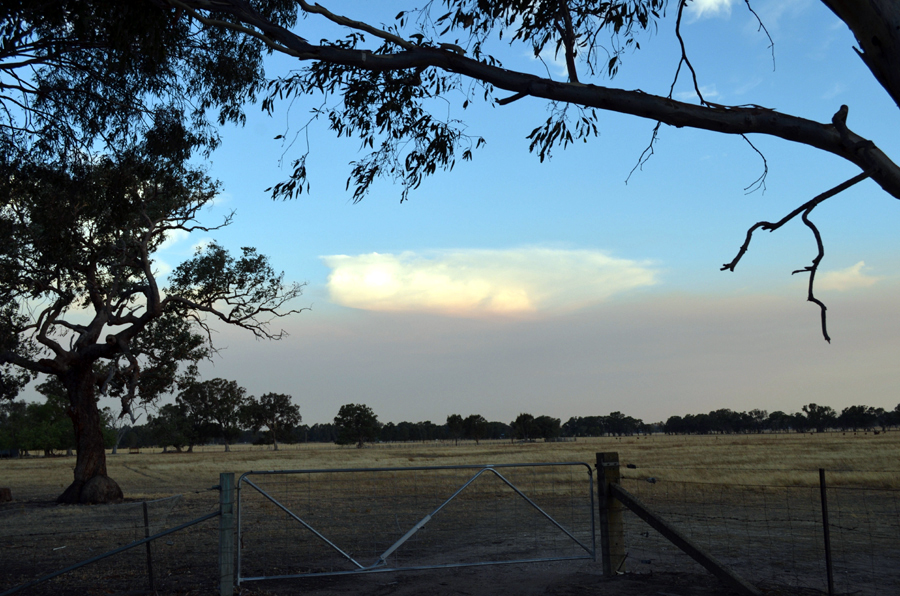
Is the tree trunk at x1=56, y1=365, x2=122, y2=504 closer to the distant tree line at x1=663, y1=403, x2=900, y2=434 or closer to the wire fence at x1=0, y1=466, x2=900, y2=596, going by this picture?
the wire fence at x1=0, y1=466, x2=900, y2=596

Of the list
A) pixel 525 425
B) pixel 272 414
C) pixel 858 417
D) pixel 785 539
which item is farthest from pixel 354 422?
pixel 858 417

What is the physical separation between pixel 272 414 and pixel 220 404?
323 inches

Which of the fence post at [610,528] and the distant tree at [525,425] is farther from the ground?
the fence post at [610,528]

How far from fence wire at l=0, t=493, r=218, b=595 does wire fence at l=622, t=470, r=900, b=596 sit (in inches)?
228

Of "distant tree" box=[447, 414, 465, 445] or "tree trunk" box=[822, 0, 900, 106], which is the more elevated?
"tree trunk" box=[822, 0, 900, 106]

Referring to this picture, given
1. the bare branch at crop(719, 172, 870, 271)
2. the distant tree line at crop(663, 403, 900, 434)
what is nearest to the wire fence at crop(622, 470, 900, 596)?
the bare branch at crop(719, 172, 870, 271)

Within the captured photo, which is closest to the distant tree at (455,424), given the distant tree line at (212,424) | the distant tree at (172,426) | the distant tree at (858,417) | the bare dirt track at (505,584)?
the distant tree line at (212,424)

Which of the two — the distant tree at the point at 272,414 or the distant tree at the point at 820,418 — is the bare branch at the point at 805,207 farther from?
the distant tree at the point at 820,418

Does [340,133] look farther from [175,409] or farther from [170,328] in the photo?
[175,409]

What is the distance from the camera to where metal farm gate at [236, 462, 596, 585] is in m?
8.21

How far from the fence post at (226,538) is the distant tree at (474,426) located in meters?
136

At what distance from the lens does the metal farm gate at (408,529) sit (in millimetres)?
8211

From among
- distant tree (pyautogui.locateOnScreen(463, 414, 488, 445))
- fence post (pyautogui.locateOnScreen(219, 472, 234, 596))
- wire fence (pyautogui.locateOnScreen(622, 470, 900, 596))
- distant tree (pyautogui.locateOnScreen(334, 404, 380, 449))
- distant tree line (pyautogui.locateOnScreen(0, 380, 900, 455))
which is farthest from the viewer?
distant tree (pyautogui.locateOnScreen(463, 414, 488, 445))

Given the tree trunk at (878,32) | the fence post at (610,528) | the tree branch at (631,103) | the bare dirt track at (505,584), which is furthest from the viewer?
the fence post at (610,528)
